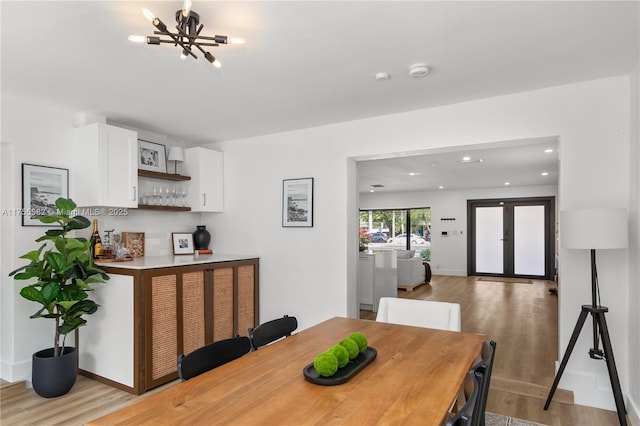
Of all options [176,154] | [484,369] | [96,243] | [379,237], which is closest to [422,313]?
[484,369]

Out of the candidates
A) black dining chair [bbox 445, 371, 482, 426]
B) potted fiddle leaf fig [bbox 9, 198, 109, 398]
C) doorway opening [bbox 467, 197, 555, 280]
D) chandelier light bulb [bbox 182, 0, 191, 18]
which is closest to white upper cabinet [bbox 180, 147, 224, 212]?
potted fiddle leaf fig [bbox 9, 198, 109, 398]

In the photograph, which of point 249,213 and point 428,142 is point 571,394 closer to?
point 428,142

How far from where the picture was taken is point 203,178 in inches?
181

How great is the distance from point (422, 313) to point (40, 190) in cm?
334

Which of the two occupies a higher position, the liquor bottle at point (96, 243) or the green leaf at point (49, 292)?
the liquor bottle at point (96, 243)

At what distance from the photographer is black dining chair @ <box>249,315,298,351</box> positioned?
1.97 metres

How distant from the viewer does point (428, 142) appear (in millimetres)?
3553

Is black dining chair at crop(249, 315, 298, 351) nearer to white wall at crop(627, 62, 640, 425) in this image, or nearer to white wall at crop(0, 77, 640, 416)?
white wall at crop(0, 77, 640, 416)

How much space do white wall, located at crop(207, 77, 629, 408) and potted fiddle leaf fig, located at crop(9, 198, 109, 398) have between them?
5.96 ft

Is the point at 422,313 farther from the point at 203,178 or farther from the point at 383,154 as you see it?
the point at 203,178

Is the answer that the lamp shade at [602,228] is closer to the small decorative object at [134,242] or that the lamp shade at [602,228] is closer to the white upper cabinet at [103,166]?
the white upper cabinet at [103,166]

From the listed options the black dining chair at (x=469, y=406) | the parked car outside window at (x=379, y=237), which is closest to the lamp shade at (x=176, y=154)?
the black dining chair at (x=469, y=406)

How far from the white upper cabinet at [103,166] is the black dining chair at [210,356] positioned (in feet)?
8.08

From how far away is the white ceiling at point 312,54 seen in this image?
1962mm
